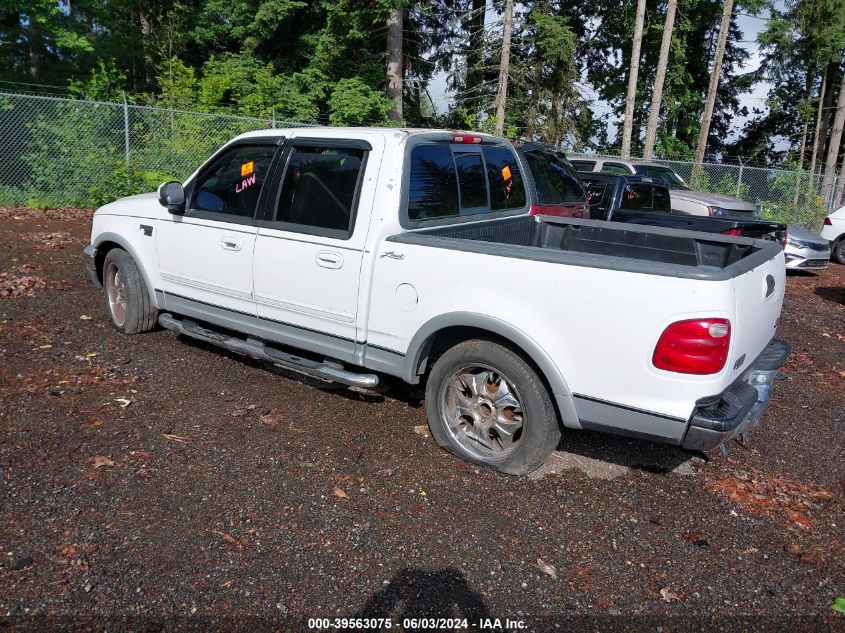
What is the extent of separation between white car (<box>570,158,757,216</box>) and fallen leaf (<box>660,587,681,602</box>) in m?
10.6

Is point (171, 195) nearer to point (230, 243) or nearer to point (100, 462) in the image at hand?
point (230, 243)

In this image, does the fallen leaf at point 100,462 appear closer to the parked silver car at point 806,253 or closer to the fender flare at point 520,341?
the fender flare at point 520,341

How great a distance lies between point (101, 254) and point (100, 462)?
2974mm

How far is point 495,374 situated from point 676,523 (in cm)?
125

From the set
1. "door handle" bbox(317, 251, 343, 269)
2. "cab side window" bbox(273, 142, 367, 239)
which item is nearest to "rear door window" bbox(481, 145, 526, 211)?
"cab side window" bbox(273, 142, 367, 239)

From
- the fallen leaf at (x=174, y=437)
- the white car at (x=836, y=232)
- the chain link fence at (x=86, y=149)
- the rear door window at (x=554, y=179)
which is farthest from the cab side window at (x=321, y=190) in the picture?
the white car at (x=836, y=232)

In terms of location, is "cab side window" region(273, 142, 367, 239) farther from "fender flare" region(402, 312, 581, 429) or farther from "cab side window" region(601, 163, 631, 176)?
"cab side window" region(601, 163, 631, 176)

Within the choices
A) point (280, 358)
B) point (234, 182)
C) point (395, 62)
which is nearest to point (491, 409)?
point (280, 358)

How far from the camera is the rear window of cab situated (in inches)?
174

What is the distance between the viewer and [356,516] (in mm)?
3502

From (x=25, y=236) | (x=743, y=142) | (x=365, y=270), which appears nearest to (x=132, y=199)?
(x=365, y=270)

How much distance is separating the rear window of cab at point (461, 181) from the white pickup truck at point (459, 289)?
15mm

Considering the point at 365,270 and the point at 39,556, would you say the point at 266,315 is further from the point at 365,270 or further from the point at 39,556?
the point at 39,556

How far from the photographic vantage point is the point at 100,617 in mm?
2695
